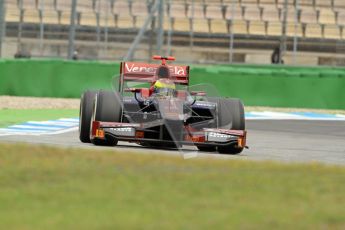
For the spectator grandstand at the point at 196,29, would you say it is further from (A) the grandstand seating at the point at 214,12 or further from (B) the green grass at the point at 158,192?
(B) the green grass at the point at 158,192

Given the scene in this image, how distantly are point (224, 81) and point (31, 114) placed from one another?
19.9ft

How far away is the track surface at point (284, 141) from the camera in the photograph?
13.1 meters

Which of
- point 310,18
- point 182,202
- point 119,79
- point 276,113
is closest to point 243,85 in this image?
point 276,113

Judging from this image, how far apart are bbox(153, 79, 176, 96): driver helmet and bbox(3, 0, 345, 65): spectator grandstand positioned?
39.7 feet

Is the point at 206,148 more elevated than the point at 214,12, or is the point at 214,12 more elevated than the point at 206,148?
the point at 214,12

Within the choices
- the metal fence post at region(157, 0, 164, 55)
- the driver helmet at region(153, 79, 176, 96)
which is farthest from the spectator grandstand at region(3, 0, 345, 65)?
the driver helmet at region(153, 79, 176, 96)

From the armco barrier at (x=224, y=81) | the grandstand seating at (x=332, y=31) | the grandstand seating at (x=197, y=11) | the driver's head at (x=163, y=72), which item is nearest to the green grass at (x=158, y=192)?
the driver's head at (x=163, y=72)

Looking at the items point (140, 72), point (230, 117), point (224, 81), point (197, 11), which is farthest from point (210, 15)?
point (230, 117)

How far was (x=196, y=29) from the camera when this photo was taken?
3141 cm

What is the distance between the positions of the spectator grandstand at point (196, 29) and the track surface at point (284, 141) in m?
6.88

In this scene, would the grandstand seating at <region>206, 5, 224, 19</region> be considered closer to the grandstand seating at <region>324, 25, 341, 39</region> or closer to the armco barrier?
the grandstand seating at <region>324, 25, 341, 39</region>

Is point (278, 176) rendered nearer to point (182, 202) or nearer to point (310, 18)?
point (182, 202)

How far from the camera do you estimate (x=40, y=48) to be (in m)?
28.2

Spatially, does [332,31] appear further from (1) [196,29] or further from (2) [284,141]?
(2) [284,141]
